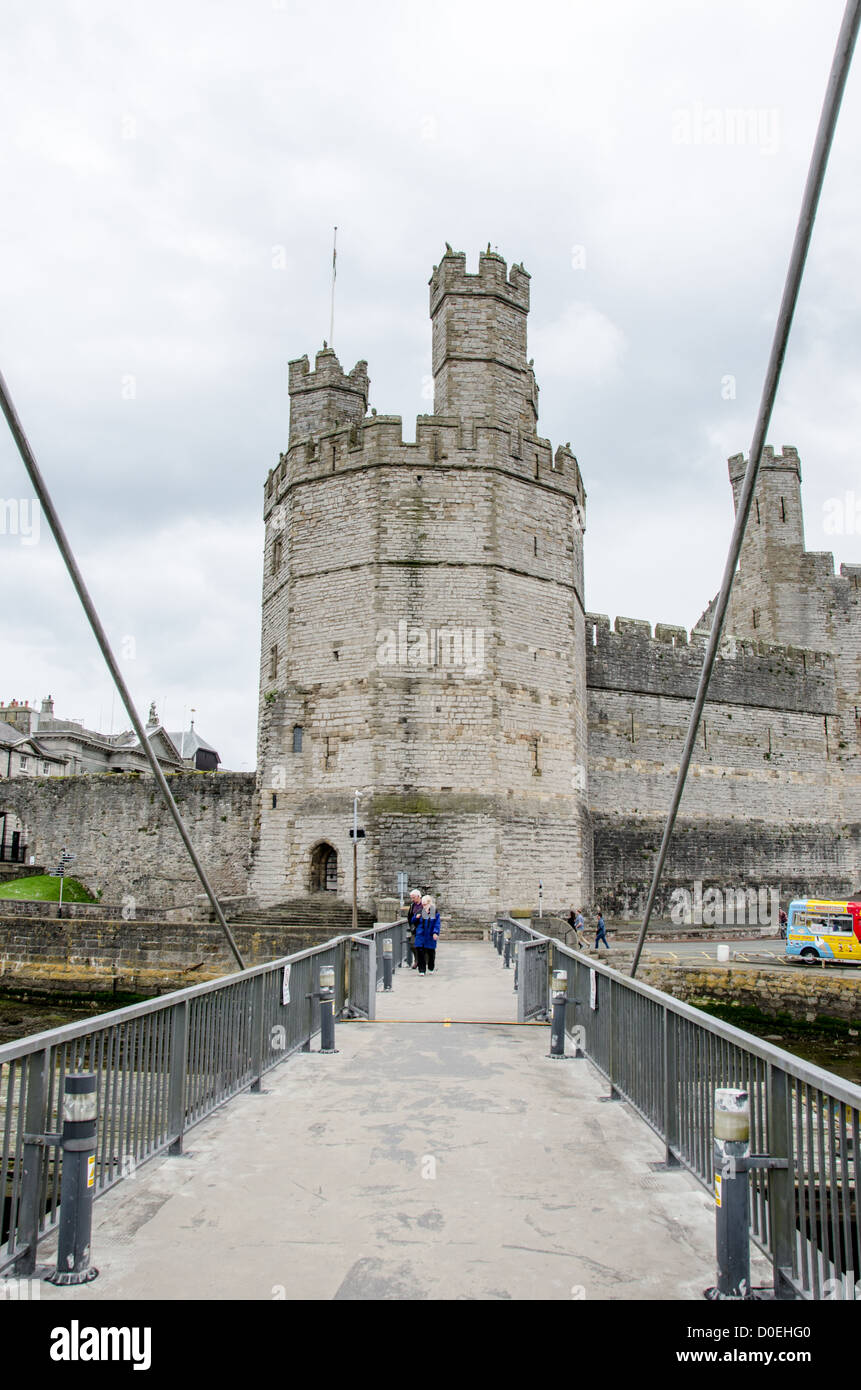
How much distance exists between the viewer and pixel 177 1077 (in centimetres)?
488

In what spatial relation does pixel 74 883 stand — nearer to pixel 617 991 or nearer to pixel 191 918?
pixel 191 918

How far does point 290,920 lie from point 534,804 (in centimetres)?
566

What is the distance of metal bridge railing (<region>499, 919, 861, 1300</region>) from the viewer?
10.3 ft

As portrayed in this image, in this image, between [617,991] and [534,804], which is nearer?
[617,991]

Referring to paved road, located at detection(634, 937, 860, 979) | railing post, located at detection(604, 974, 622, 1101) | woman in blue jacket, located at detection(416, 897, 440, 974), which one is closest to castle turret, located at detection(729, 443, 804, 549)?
paved road, located at detection(634, 937, 860, 979)

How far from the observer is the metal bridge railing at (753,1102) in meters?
3.14

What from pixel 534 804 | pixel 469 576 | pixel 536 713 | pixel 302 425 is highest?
pixel 302 425

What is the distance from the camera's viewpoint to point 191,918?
21.2 metres

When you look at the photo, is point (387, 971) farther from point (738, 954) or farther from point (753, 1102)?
point (738, 954)

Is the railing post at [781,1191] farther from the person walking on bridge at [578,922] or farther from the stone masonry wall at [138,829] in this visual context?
the stone masonry wall at [138,829]

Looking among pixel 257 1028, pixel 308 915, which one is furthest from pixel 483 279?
pixel 257 1028

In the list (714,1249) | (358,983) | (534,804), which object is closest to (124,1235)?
(714,1249)

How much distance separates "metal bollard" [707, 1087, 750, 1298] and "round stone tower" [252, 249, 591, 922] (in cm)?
1590

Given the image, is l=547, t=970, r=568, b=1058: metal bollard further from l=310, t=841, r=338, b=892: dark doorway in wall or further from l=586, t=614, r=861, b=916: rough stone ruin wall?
l=586, t=614, r=861, b=916: rough stone ruin wall
